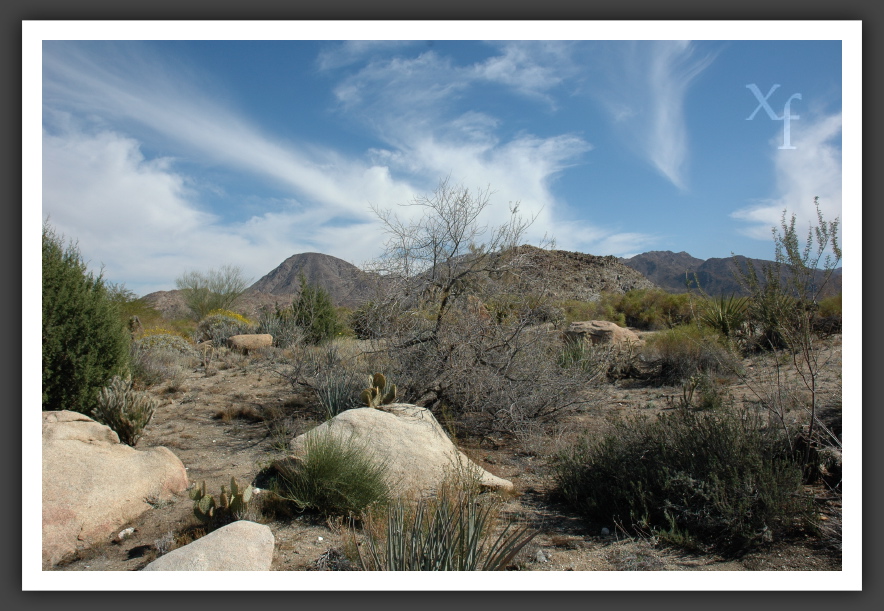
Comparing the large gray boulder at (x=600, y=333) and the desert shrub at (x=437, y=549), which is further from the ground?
the large gray boulder at (x=600, y=333)

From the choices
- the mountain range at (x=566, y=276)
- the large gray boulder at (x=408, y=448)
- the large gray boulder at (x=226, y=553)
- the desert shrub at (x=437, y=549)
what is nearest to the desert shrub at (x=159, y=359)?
the mountain range at (x=566, y=276)

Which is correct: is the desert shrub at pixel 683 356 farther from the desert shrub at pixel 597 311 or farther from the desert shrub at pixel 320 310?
the desert shrub at pixel 320 310

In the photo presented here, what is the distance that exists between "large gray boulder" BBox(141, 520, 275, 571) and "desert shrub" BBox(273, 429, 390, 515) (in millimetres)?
769

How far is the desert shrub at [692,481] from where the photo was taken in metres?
3.66

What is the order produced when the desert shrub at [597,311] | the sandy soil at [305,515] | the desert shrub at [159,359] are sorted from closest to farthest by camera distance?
the sandy soil at [305,515] → the desert shrub at [159,359] → the desert shrub at [597,311]

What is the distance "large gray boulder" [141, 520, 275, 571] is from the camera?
127 inches

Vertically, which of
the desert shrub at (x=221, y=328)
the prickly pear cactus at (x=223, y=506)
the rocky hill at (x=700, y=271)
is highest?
the rocky hill at (x=700, y=271)

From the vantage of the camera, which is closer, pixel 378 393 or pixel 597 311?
pixel 378 393

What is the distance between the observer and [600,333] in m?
13.2

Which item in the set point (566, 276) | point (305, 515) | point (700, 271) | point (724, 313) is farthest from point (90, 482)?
point (724, 313)

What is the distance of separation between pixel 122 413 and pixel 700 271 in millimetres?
9677

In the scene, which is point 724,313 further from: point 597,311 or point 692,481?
point 692,481

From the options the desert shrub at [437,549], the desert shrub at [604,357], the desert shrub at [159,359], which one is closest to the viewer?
the desert shrub at [437,549]

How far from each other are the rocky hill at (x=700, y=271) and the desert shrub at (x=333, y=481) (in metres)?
3.68
